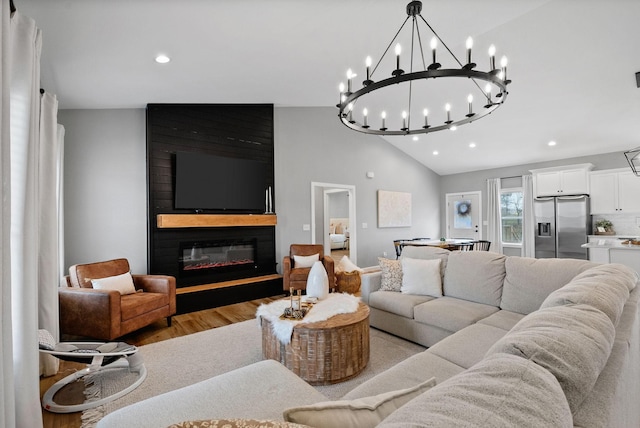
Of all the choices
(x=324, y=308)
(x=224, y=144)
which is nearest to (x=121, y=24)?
(x=224, y=144)

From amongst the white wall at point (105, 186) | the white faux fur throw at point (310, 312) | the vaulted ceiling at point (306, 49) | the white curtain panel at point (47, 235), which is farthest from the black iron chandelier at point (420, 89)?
the white wall at point (105, 186)

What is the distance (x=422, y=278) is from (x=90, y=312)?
328 cm

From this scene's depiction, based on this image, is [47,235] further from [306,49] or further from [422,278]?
[422,278]

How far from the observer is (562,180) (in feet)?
20.5

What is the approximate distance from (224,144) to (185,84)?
1.24 meters

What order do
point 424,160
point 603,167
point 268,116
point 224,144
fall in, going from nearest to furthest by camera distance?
1. point 224,144
2. point 268,116
3. point 603,167
4. point 424,160

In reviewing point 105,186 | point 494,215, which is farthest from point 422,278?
point 494,215

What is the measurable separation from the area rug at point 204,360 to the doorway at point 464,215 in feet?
19.8

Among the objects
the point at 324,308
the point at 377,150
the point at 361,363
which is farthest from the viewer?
the point at 377,150

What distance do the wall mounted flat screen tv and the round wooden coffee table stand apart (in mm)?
3025

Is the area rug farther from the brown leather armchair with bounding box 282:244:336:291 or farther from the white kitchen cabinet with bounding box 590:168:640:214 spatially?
the white kitchen cabinet with bounding box 590:168:640:214

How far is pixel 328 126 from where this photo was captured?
20.3 feet

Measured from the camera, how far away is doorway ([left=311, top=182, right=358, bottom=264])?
6.34m

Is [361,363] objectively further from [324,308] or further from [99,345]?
[99,345]
